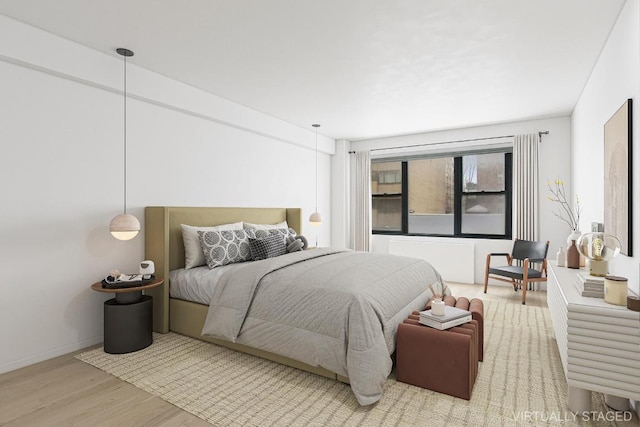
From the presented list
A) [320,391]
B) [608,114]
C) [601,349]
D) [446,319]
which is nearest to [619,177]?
[608,114]

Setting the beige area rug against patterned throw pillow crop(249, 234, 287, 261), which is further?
patterned throw pillow crop(249, 234, 287, 261)

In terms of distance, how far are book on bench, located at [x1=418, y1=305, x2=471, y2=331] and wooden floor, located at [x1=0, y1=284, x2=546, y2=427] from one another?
1.56m

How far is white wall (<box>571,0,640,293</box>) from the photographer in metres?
2.22

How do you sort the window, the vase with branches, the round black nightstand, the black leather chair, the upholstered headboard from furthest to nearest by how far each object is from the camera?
the window, the vase with branches, the black leather chair, the upholstered headboard, the round black nightstand

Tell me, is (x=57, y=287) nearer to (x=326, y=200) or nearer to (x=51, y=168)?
(x=51, y=168)

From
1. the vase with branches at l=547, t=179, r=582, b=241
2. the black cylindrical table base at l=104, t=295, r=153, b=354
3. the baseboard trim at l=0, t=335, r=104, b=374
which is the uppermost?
the vase with branches at l=547, t=179, r=582, b=241

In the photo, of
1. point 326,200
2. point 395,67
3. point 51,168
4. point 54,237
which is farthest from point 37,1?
point 326,200

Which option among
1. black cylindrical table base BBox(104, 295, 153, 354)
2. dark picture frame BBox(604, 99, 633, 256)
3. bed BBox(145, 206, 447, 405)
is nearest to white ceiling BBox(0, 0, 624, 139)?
dark picture frame BBox(604, 99, 633, 256)

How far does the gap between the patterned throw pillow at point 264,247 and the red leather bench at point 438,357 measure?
1907 millimetres

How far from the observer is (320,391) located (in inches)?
96.2

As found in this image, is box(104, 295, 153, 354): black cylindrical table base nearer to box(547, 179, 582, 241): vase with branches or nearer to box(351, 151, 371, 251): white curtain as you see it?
box(351, 151, 371, 251): white curtain

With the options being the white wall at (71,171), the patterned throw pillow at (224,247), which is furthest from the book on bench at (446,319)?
the white wall at (71,171)

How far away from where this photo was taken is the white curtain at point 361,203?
273 inches

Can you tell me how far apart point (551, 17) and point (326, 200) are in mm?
4798
